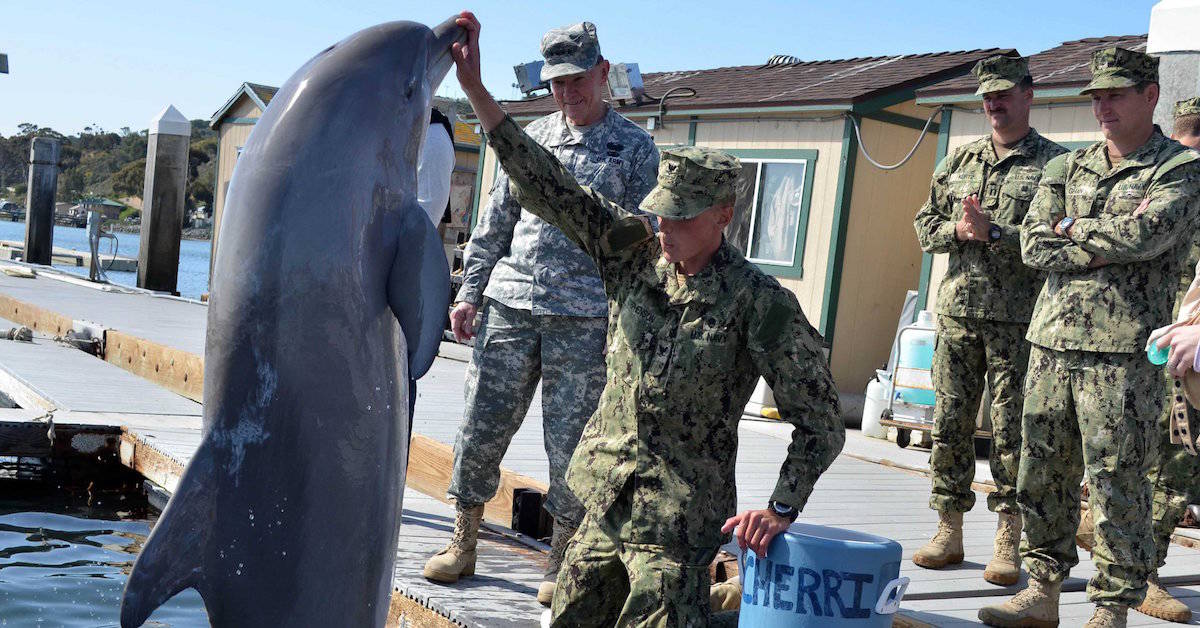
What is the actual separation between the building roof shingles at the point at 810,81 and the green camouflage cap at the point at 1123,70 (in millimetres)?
8259

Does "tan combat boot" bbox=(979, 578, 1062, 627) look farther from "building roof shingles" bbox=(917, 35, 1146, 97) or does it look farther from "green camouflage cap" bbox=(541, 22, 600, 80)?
"building roof shingles" bbox=(917, 35, 1146, 97)

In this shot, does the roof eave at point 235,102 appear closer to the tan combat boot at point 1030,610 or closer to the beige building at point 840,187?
the beige building at point 840,187

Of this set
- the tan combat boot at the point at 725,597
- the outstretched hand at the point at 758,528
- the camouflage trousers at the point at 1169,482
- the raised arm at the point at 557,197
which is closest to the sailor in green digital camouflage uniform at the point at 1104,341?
the tan combat boot at the point at 725,597

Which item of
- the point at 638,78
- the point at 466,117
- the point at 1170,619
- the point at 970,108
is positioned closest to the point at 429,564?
the point at 1170,619

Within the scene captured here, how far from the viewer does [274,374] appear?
2807 millimetres

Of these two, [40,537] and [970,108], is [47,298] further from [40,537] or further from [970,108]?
[970,108]

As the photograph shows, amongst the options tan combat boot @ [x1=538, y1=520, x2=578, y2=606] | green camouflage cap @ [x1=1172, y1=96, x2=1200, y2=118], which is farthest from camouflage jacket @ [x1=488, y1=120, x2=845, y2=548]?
green camouflage cap @ [x1=1172, y1=96, x2=1200, y2=118]

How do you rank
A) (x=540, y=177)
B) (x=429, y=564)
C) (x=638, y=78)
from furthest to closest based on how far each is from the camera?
(x=638, y=78), (x=429, y=564), (x=540, y=177)

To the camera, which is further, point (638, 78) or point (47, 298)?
point (47, 298)

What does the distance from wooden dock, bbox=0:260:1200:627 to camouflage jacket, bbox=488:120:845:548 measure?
4.21ft

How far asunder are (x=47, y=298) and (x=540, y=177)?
14.9 m

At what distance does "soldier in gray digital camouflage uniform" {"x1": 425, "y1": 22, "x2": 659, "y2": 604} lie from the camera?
16.4ft

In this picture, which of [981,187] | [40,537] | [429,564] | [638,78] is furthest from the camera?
A: [638,78]

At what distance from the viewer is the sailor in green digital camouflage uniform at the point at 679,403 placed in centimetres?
374
